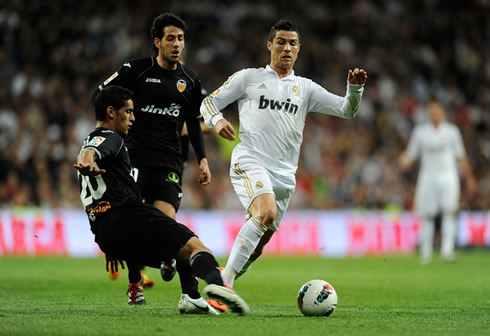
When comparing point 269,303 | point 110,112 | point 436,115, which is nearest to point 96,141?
point 110,112

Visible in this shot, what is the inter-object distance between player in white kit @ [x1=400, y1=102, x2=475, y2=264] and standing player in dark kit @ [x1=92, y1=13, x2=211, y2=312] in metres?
7.55

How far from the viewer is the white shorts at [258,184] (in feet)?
23.1

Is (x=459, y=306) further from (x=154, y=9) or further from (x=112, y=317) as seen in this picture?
(x=154, y=9)

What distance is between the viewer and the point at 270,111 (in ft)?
24.2

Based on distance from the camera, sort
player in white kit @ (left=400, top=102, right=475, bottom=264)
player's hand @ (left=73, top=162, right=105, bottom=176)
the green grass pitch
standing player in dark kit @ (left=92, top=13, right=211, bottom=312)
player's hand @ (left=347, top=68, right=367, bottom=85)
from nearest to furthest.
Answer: the green grass pitch
player's hand @ (left=73, top=162, right=105, bottom=176)
player's hand @ (left=347, top=68, right=367, bottom=85)
standing player in dark kit @ (left=92, top=13, right=211, bottom=312)
player in white kit @ (left=400, top=102, right=475, bottom=264)

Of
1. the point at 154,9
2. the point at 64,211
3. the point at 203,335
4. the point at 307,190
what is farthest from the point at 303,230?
the point at 203,335

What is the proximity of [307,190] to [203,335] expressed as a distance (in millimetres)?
14861

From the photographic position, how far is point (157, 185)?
7863mm

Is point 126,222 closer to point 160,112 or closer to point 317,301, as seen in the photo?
point 317,301

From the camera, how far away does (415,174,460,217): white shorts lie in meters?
15.1

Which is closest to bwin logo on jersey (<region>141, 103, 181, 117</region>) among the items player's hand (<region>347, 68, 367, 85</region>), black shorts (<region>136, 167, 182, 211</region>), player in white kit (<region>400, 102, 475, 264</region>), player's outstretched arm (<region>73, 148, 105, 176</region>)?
black shorts (<region>136, 167, 182, 211</region>)

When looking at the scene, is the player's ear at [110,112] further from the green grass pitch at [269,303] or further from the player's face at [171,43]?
the player's face at [171,43]

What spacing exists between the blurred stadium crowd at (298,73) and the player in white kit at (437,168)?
3810 mm

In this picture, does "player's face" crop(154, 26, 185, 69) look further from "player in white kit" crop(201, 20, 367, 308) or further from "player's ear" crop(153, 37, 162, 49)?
"player in white kit" crop(201, 20, 367, 308)
